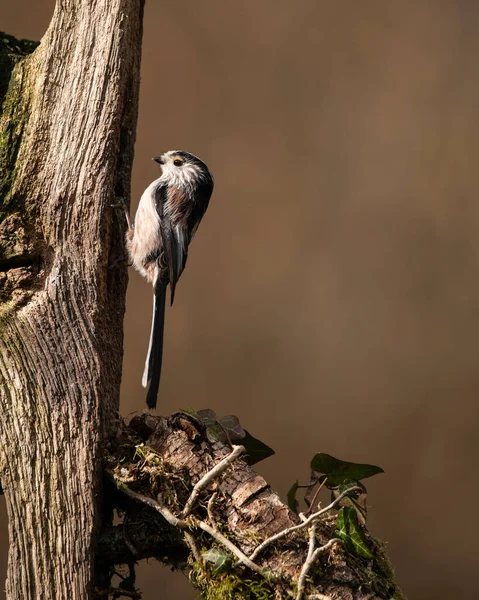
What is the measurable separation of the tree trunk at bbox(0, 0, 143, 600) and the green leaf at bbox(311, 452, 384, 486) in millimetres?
457

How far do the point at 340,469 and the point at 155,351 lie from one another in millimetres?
591

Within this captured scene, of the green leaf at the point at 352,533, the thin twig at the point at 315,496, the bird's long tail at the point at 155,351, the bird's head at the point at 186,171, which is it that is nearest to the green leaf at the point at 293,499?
the thin twig at the point at 315,496

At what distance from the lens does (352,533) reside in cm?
137

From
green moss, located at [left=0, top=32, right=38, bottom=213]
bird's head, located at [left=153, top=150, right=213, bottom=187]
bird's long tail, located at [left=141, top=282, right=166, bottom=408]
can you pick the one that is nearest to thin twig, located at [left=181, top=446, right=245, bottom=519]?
bird's long tail, located at [left=141, top=282, right=166, bottom=408]

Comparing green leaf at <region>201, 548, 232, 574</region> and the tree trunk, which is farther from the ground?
the tree trunk

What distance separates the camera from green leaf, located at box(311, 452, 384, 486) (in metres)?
1.51

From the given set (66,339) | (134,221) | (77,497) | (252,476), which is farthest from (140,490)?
(134,221)

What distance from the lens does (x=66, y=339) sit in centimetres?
148

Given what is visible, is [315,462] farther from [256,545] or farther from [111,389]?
[111,389]

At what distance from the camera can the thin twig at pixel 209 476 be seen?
135 cm

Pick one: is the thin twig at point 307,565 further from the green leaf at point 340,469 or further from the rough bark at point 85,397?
the green leaf at point 340,469

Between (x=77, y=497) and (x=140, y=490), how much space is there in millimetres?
124

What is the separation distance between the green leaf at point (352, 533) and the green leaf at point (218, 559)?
0.73 feet

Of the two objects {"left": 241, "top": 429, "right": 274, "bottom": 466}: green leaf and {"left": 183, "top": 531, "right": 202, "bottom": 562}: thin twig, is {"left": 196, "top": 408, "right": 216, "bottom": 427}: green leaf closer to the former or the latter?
{"left": 241, "top": 429, "right": 274, "bottom": 466}: green leaf
